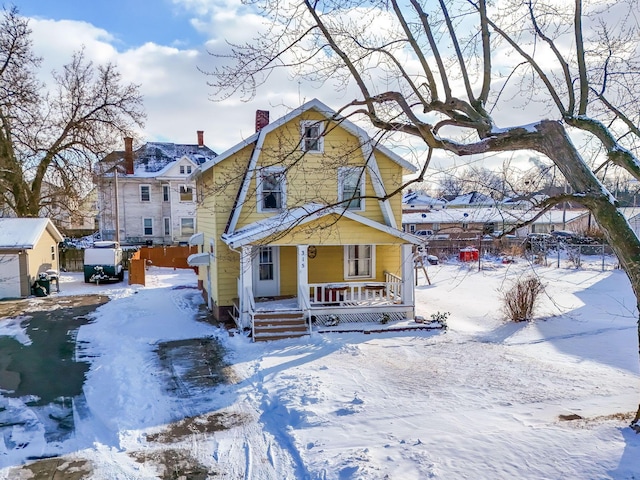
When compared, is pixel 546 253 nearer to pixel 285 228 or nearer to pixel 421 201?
pixel 285 228

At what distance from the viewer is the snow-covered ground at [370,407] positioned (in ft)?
18.2

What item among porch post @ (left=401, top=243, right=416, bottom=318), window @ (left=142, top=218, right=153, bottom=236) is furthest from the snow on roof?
porch post @ (left=401, top=243, right=416, bottom=318)

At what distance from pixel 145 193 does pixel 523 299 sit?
31.0 meters

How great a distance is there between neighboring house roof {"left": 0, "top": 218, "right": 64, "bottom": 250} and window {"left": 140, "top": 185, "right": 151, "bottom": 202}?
14771mm

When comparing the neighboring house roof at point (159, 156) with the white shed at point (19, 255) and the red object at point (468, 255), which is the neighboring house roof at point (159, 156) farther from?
the red object at point (468, 255)

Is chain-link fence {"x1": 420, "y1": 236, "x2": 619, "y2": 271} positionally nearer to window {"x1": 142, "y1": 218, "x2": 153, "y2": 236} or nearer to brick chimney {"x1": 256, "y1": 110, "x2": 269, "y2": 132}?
brick chimney {"x1": 256, "y1": 110, "x2": 269, "y2": 132}

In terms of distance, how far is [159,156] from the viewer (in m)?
38.6

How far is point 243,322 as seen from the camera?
513 inches

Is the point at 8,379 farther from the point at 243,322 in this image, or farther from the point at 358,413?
the point at 358,413

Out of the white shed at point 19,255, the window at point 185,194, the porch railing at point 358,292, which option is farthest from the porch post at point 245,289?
the window at point 185,194

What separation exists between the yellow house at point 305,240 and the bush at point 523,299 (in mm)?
3594

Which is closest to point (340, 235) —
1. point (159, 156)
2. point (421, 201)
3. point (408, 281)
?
point (408, 281)

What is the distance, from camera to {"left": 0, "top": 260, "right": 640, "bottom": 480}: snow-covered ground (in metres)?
5.55

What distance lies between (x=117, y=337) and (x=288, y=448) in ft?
27.7
